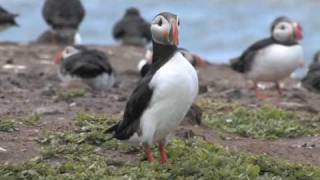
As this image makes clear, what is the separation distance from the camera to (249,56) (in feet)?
47.0

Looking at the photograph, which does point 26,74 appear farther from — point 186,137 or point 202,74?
point 186,137

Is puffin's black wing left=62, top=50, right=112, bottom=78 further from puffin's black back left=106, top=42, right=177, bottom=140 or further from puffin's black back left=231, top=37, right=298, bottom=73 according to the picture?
puffin's black back left=106, top=42, right=177, bottom=140

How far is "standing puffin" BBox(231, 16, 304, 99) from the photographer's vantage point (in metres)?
14.1

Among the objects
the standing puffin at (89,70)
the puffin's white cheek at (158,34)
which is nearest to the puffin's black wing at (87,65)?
the standing puffin at (89,70)

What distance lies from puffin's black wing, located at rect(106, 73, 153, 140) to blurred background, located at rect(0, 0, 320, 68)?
15404mm

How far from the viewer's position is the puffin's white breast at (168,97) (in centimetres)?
762

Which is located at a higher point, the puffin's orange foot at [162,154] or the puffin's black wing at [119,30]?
the puffin's orange foot at [162,154]

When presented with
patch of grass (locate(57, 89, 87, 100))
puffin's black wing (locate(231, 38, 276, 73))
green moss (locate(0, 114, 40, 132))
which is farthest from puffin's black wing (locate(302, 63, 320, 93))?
green moss (locate(0, 114, 40, 132))

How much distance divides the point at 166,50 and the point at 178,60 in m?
0.23

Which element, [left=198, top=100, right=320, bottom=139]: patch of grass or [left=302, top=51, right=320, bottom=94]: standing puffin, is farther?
[left=302, top=51, right=320, bottom=94]: standing puffin

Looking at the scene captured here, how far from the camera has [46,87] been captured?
1347 centimetres

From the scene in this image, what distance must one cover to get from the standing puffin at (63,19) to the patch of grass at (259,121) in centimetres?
911

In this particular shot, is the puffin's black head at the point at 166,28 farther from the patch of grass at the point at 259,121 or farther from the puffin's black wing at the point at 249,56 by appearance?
the puffin's black wing at the point at 249,56

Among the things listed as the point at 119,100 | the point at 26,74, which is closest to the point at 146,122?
the point at 119,100
